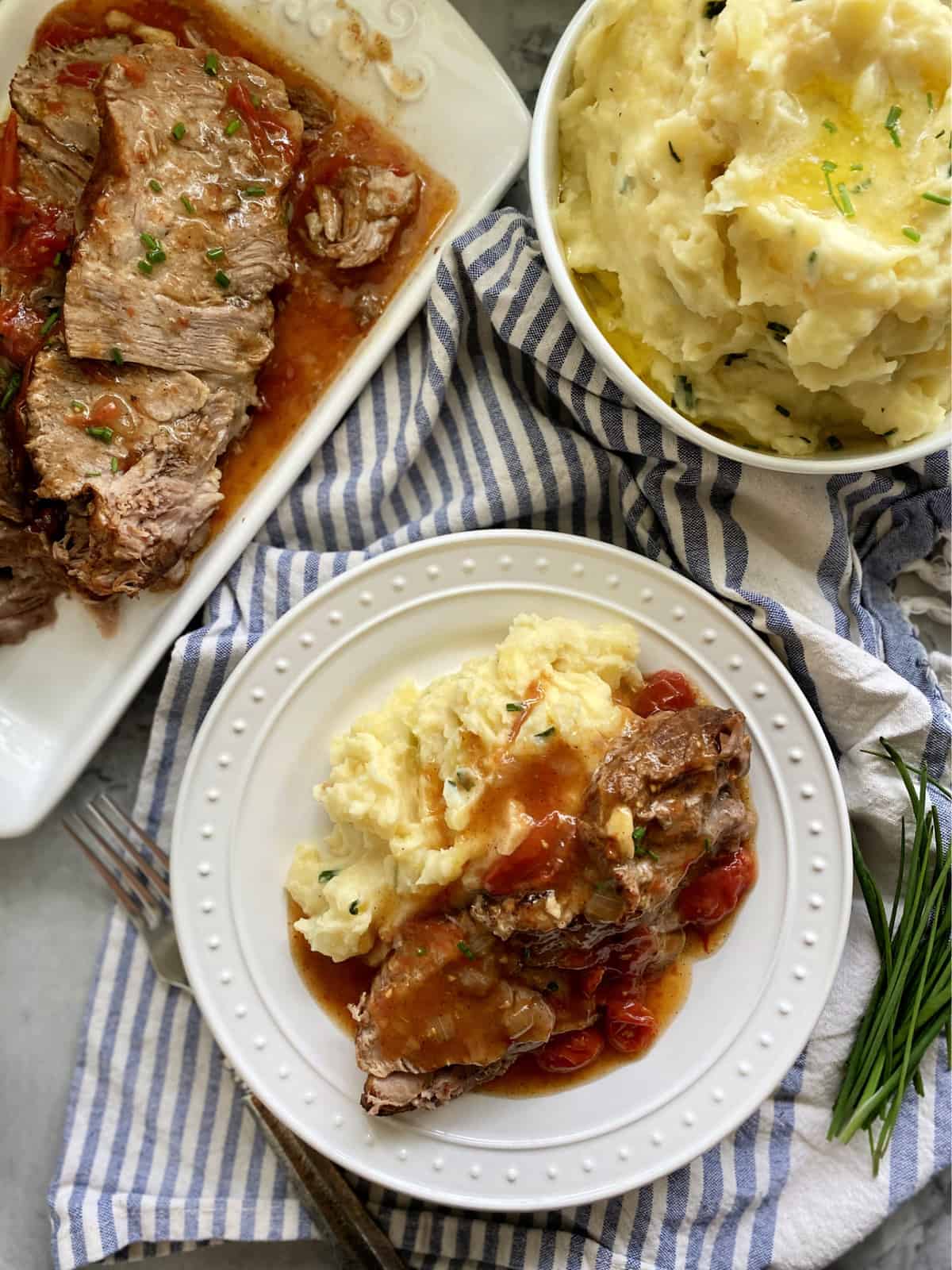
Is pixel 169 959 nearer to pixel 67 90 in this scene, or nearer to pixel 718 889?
pixel 718 889

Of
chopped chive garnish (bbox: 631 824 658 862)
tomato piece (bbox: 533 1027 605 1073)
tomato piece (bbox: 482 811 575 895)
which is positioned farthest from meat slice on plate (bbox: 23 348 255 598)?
tomato piece (bbox: 533 1027 605 1073)

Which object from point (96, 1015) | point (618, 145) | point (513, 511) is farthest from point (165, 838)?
point (618, 145)

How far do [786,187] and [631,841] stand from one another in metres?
2.14

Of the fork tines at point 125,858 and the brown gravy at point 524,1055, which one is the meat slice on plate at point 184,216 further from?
the brown gravy at point 524,1055

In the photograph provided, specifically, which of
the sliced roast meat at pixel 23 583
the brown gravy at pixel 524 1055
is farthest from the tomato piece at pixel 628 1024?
the sliced roast meat at pixel 23 583

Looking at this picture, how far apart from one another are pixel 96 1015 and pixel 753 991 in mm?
2823

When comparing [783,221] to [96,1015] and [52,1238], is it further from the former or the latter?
[52,1238]

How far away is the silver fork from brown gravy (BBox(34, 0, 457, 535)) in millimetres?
1393

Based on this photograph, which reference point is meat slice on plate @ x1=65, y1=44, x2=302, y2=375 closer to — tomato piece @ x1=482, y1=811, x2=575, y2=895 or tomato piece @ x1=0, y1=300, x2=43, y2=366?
tomato piece @ x1=0, y1=300, x2=43, y2=366

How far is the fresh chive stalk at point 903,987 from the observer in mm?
4281

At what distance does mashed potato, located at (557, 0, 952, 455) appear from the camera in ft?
10.2

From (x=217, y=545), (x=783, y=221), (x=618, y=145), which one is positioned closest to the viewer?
(x=783, y=221)

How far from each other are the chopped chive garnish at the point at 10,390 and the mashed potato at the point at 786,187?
246cm

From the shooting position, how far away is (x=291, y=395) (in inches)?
181
